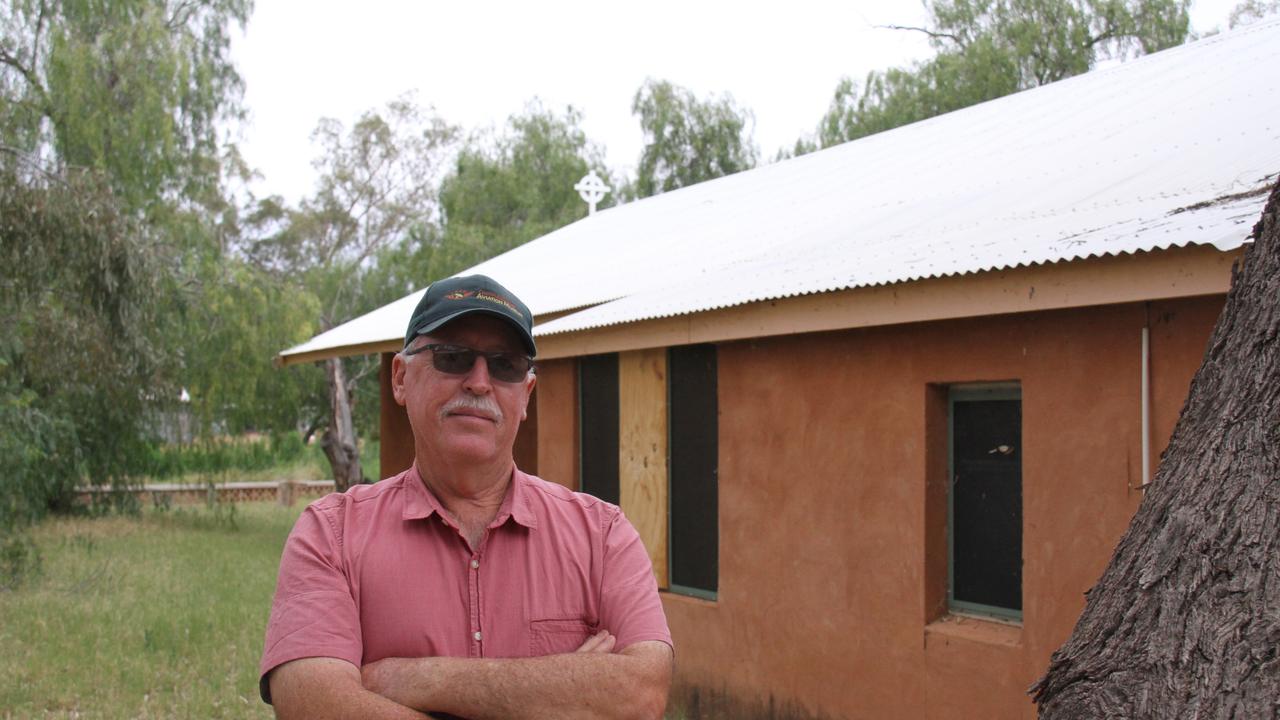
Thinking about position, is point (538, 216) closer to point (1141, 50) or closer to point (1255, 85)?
point (1141, 50)

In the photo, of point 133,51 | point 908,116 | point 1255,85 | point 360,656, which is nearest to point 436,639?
point 360,656

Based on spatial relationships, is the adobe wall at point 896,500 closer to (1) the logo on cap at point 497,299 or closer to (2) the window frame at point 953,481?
(2) the window frame at point 953,481

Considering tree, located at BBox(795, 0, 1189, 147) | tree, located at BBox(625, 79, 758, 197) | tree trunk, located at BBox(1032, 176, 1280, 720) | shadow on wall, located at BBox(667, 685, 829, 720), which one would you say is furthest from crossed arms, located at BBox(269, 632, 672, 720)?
tree, located at BBox(625, 79, 758, 197)

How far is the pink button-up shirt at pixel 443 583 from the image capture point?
7.69 ft

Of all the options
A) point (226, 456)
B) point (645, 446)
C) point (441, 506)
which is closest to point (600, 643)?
point (441, 506)

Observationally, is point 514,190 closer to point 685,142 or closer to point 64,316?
point 685,142

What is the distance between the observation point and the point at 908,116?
93.1 ft

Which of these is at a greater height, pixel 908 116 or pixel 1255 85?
pixel 908 116

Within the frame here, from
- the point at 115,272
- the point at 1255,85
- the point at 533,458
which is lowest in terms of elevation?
the point at 533,458

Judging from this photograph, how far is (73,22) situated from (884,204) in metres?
11.9

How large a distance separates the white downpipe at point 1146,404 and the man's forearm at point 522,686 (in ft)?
10.6

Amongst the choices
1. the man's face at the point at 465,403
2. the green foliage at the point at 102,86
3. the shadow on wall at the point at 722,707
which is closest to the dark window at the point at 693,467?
the shadow on wall at the point at 722,707

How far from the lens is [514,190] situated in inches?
1276

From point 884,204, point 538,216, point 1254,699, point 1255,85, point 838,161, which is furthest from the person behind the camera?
point 538,216
